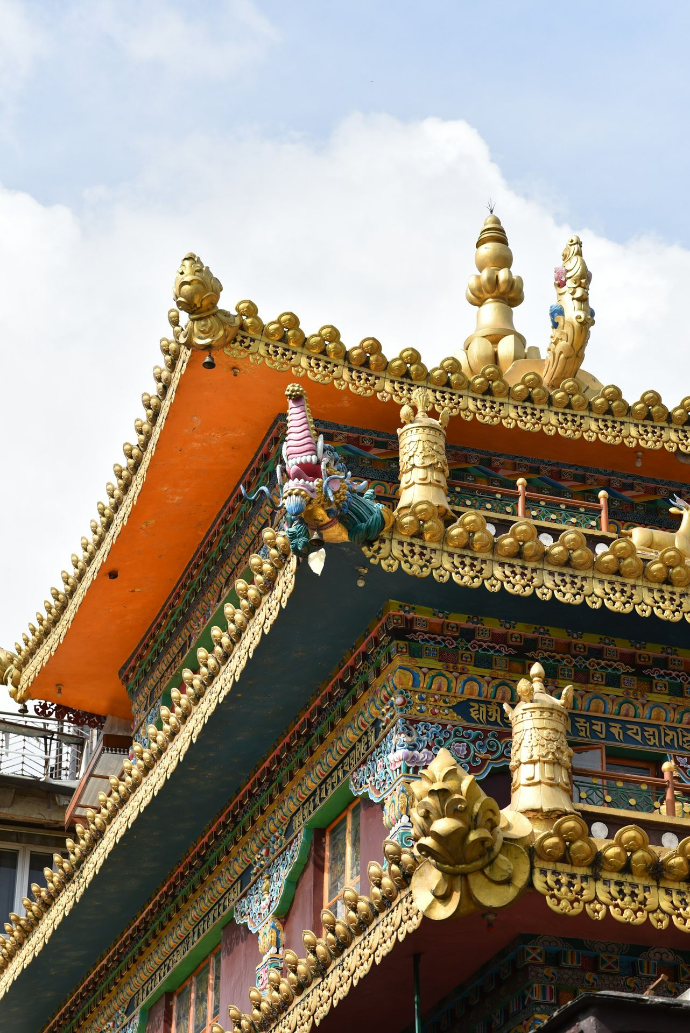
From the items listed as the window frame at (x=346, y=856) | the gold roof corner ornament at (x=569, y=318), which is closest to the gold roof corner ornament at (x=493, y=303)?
the gold roof corner ornament at (x=569, y=318)

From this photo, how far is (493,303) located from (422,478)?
4.61 meters

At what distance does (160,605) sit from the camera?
1848 centimetres

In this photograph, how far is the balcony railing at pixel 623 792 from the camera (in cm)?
1138

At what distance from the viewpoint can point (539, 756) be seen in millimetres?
10484

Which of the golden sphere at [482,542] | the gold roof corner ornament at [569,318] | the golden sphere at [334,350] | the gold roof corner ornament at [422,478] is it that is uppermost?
the gold roof corner ornament at [569,318]

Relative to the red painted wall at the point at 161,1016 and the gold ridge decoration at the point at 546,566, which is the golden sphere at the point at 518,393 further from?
the red painted wall at the point at 161,1016

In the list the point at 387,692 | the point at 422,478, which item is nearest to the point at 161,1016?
the point at 387,692

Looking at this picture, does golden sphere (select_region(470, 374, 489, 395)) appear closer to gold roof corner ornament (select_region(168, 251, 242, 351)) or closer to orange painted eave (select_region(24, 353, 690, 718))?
orange painted eave (select_region(24, 353, 690, 718))

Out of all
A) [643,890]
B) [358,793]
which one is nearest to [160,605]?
[358,793]

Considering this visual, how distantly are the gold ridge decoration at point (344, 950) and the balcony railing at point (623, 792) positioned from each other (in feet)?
5.02

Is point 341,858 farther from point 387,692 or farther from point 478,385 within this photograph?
point 478,385

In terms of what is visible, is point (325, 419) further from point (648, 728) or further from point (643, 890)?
point (643, 890)

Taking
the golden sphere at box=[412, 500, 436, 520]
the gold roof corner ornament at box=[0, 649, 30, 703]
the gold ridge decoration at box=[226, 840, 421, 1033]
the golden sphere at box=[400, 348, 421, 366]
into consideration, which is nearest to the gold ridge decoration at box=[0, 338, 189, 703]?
the gold roof corner ornament at box=[0, 649, 30, 703]

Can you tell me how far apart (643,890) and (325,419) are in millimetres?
5552
